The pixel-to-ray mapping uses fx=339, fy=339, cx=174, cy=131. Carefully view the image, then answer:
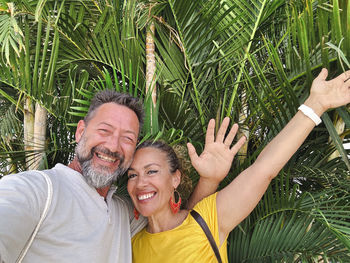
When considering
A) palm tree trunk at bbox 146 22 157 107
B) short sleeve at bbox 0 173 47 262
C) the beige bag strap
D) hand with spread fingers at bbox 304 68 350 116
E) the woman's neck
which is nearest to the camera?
short sleeve at bbox 0 173 47 262

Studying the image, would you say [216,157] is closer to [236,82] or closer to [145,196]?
[145,196]

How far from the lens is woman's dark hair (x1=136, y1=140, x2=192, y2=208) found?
1.58 meters

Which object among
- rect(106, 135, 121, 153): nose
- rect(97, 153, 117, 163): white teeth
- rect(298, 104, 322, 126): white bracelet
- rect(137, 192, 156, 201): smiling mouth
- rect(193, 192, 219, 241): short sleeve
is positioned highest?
rect(298, 104, 322, 126): white bracelet

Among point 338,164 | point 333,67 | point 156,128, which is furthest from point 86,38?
point 338,164

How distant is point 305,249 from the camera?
1475 mm

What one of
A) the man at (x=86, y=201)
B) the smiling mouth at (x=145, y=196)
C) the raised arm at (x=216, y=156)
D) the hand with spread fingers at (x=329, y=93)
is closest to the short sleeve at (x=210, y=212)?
the raised arm at (x=216, y=156)

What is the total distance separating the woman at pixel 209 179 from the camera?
4.34 ft

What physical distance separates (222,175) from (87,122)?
0.64m

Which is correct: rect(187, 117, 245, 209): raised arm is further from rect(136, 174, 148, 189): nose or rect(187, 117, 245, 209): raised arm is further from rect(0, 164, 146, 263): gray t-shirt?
rect(0, 164, 146, 263): gray t-shirt

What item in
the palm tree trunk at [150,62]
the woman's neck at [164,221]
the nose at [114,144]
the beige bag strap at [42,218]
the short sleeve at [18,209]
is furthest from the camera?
the palm tree trunk at [150,62]

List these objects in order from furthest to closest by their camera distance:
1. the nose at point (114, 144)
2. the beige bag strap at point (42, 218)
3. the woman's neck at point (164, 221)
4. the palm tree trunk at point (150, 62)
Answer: the palm tree trunk at point (150, 62) → the woman's neck at point (164, 221) → the nose at point (114, 144) → the beige bag strap at point (42, 218)

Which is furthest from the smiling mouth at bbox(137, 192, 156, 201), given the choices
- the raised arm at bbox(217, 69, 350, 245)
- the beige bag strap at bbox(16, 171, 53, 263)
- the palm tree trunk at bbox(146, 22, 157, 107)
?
the palm tree trunk at bbox(146, 22, 157, 107)

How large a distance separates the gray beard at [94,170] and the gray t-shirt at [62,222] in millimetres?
35

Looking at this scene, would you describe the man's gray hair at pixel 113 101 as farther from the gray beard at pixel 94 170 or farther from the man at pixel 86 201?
the gray beard at pixel 94 170
